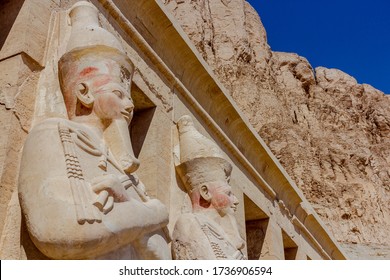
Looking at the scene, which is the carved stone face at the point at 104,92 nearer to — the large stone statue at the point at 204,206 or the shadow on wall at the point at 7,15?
the shadow on wall at the point at 7,15

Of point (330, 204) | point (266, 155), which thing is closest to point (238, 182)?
point (266, 155)

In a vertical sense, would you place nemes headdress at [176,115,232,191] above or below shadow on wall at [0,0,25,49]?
below

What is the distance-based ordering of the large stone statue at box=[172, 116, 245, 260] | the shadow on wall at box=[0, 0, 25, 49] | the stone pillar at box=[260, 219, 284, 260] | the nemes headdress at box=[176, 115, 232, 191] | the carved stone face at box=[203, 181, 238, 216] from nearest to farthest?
1. the shadow on wall at box=[0, 0, 25, 49]
2. the large stone statue at box=[172, 116, 245, 260]
3. the carved stone face at box=[203, 181, 238, 216]
4. the nemes headdress at box=[176, 115, 232, 191]
5. the stone pillar at box=[260, 219, 284, 260]

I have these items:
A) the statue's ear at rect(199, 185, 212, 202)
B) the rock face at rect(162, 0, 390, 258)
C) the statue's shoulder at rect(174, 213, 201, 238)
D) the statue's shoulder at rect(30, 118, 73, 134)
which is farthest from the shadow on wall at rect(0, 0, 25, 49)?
the rock face at rect(162, 0, 390, 258)

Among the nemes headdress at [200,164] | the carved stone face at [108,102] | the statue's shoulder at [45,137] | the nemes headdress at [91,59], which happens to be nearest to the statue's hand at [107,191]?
the statue's shoulder at [45,137]

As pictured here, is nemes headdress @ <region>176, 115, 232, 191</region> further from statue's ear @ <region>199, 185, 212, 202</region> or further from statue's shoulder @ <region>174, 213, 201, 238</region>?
statue's shoulder @ <region>174, 213, 201, 238</region>

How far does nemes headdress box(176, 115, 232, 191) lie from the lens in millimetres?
4852

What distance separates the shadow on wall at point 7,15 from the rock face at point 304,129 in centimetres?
1223

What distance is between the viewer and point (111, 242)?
→ 270 cm

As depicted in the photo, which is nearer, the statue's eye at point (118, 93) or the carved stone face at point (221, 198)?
the statue's eye at point (118, 93)

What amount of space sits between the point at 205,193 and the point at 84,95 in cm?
181

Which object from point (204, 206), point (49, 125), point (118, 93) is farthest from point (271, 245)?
point (49, 125)

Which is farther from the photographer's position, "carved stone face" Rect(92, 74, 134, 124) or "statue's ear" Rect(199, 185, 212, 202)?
"statue's ear" Rect(199, 185, 212, 202)

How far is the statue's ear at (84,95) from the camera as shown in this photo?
A: 3361 mm
